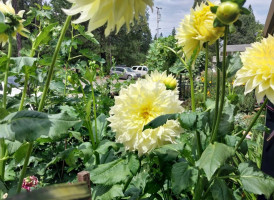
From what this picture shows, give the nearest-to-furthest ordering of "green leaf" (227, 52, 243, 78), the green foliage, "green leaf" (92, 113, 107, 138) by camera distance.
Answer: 1. "green leaf" (227, 52, 243, 78)
2. "green leaf" (92, 113, 107, 138)
3. the green foliage

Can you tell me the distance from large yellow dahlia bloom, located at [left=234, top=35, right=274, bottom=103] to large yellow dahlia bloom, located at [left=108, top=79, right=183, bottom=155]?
29 centimetres

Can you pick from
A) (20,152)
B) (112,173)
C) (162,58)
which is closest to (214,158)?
(112,173)

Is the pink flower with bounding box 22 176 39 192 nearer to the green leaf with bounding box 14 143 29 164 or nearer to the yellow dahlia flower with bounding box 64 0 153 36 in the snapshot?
the green leaf with bounding box 14 143 29 164

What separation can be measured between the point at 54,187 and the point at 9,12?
1005 millimetres

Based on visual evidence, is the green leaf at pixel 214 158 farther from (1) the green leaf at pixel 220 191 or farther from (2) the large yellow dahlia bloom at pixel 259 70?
(2) the large yellow dahlia bloom at pixel 259 70

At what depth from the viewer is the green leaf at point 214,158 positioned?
0.79 m

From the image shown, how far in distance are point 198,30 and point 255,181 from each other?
24.2 inches

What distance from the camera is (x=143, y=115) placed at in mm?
1070

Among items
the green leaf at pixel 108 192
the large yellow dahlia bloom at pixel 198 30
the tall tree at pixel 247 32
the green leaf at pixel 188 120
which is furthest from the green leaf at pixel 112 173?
the tall tree at pixel 247 32

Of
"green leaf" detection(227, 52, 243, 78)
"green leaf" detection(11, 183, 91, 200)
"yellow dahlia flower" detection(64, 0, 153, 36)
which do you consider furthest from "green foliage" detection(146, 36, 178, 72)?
"green leaf" detection(11, 183, 91, 200)

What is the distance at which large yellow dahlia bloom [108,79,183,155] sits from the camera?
3.26 feet

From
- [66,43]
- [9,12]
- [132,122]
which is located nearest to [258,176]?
[132,122]

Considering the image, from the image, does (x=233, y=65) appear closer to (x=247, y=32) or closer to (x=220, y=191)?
(x=220, y=191)

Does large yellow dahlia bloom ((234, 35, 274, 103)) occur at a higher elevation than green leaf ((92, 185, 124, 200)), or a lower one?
higher
